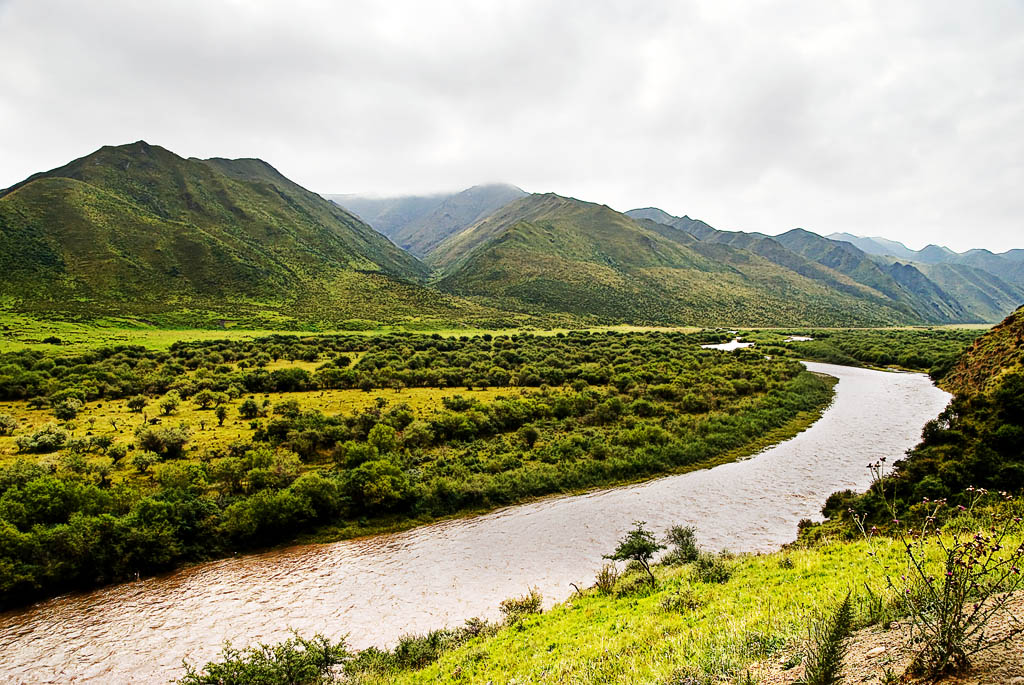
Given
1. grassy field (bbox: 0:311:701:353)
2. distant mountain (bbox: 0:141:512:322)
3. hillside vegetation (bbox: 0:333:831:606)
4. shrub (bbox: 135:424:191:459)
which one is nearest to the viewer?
hillside vegetation (bbox: 0:333:831:606)

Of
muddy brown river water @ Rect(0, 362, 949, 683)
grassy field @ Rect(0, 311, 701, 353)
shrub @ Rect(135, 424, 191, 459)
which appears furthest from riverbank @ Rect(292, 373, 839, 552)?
grassy field @ Rect(0, 311, 701, 353)

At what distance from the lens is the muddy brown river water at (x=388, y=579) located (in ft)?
57.9

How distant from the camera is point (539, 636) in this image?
47.7ft

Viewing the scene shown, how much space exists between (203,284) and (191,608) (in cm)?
15192

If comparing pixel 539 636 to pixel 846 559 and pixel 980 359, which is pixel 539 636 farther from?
pixel 980 359

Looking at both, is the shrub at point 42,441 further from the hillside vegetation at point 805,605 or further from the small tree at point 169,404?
the hillside vegetation at point 805,605

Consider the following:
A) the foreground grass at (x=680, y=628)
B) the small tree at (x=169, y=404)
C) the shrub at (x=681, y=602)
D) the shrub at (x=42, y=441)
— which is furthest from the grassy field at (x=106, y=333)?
the shrub at (x=681, y=602)

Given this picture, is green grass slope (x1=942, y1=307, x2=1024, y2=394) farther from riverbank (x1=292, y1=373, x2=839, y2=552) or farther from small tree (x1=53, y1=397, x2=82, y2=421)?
small tree (x1=53, y1=397, x2=82, y2=421)

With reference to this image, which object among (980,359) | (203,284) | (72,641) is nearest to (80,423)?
(72,641)

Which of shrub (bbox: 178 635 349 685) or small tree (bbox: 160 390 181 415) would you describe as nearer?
shrub (bbox: 178 635 349 685)

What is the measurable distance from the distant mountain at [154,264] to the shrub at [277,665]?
128m

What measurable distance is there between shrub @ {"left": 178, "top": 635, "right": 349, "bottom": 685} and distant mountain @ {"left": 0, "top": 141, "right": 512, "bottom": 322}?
419 feet

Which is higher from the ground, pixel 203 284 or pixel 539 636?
pixel 203 284

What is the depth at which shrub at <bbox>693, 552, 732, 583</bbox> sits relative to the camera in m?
17.2
